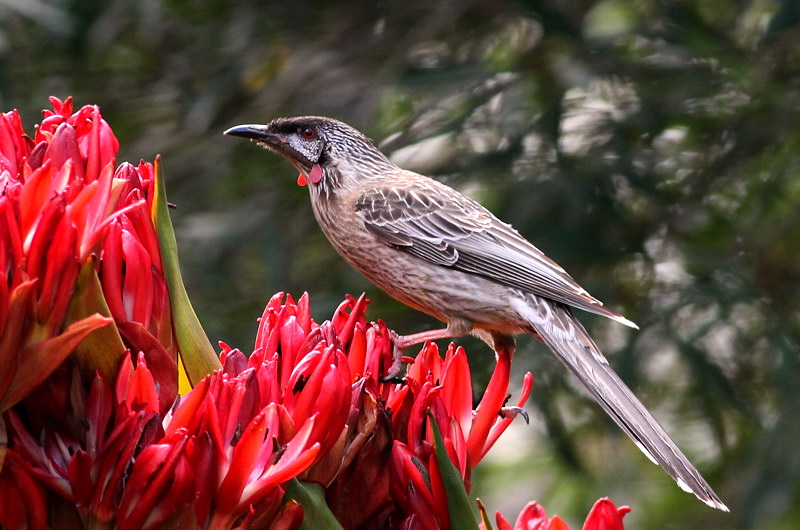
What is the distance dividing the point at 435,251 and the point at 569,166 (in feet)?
3.77

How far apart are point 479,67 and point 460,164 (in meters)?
0.35

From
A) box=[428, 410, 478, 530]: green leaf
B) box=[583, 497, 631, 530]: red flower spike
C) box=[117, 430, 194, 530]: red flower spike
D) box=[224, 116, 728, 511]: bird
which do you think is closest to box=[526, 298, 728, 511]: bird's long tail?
box=[224, 116, 728, 511]: bird

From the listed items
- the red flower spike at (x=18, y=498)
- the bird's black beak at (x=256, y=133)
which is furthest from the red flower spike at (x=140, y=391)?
the bird's black beak at (x=256, y=133)

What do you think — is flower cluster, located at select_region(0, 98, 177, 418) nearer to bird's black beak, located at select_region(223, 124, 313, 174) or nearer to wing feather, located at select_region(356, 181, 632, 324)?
bird's black beak, located at select_region(223, 124, 313, 174)

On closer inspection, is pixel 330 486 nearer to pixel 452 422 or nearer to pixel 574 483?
pixel 452 422

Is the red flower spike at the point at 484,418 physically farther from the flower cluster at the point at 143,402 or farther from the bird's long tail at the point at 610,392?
the bird's long tail at the point at 610,392

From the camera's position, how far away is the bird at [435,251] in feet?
8.75

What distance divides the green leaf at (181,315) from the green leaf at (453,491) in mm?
254

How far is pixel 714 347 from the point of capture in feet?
12.8

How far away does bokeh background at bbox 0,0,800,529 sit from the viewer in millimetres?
3805

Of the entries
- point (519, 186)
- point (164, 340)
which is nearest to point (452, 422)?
point (164, 340)

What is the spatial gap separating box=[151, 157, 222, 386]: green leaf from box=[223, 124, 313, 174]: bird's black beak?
145 centimetres

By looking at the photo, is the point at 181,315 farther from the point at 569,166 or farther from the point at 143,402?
the point at 569,166

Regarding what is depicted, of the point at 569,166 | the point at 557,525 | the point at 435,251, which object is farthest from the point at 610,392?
the point at 569,166
